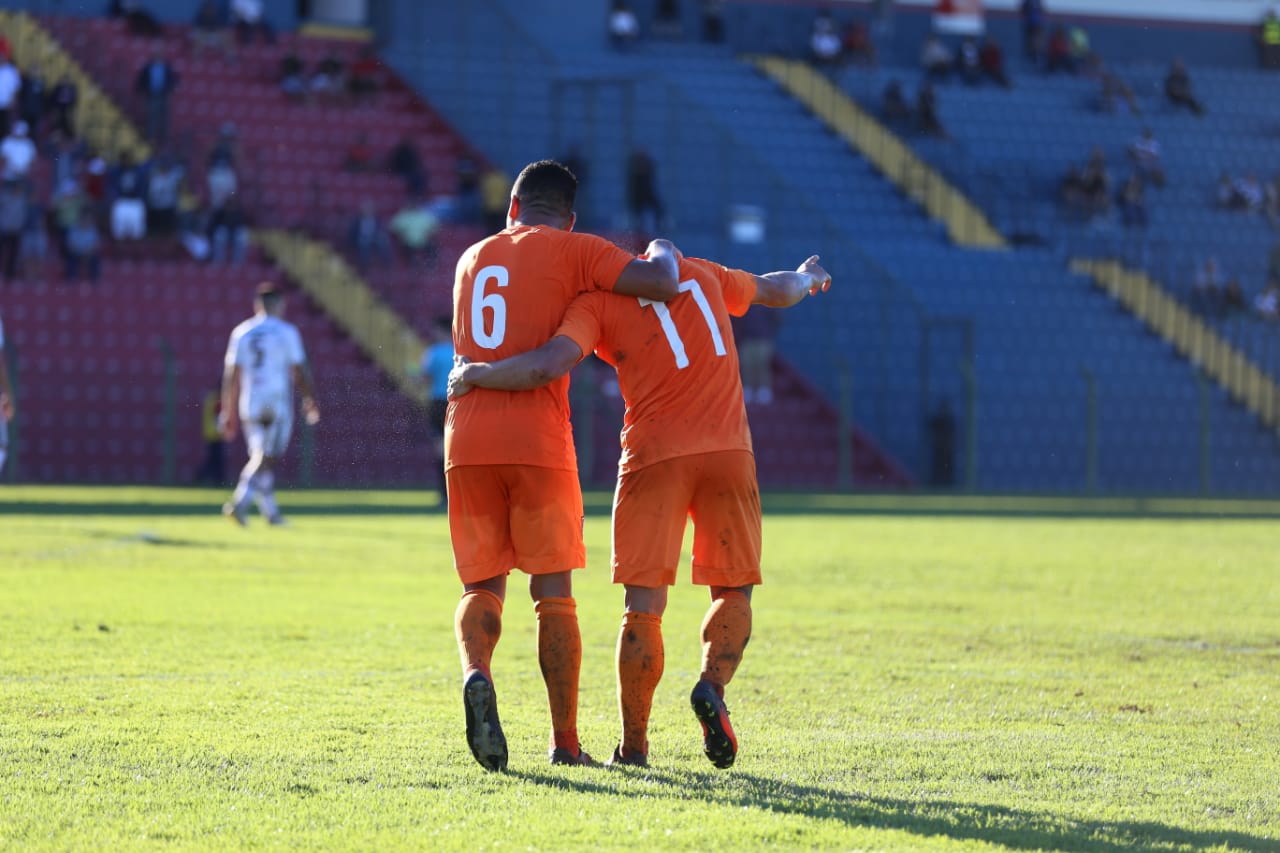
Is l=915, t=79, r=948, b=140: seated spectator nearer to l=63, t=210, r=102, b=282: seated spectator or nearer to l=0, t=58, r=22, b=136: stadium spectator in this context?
l=0, t=58, r=22, b=136: stadium spectator

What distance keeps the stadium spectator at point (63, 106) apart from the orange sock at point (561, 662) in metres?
28.4

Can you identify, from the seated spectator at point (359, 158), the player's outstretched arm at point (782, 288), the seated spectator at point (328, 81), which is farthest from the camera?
the seated spectator at point (328, 81)

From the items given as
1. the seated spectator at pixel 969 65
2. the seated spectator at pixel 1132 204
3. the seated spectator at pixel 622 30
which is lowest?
the seated spectator at pixel 1132 204

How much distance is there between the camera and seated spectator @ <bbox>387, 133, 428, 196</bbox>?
35.1 meters

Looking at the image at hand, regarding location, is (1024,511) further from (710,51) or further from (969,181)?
(710,51)

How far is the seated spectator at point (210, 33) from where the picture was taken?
3847 centimetres

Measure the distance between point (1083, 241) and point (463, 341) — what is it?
34.0 m

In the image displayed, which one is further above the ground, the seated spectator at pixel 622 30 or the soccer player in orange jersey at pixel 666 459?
the seated spectator at pixel 622 30

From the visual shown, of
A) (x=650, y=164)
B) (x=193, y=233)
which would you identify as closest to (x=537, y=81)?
(x=650, y=164)

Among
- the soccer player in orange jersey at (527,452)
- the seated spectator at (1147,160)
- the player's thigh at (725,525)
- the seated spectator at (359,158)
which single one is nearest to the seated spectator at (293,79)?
the seated spectator at (359,158)

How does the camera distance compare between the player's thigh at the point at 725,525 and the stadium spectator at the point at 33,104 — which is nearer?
the player's thigh at the point at 725,525

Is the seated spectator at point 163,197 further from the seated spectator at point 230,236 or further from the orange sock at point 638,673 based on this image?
the orange sock at point 638,673

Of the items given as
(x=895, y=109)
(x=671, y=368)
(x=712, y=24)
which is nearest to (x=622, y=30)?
(x=712, y=24)

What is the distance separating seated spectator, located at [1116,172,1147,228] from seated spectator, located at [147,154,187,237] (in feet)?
63.1
